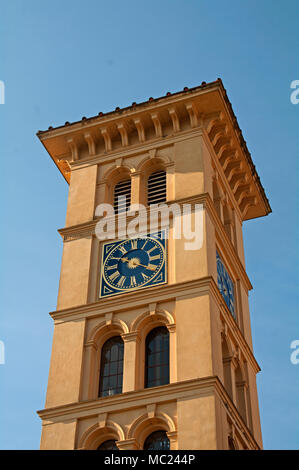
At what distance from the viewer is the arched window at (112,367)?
28953 millimetres

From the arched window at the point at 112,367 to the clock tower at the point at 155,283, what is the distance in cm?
4

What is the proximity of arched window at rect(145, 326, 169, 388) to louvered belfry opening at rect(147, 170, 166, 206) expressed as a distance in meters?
6.33

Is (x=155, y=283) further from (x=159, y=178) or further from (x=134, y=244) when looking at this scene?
(x=159, y=178)

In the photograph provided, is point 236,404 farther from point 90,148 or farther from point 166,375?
point 90,148

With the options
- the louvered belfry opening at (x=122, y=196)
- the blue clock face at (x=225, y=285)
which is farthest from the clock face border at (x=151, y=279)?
the louvered belfry opening at (x=122, y=196)

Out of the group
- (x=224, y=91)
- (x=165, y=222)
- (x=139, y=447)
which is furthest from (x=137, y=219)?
(x=139, y=447)

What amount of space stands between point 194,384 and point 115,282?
229 inches

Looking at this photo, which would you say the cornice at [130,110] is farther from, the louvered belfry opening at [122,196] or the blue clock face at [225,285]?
the blue clock face at [225,285]

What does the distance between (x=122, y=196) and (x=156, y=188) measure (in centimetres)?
143

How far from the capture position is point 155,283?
30.7 meters

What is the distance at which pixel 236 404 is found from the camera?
30.5 metres

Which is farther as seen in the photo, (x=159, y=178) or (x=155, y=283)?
(x=159, y=178)

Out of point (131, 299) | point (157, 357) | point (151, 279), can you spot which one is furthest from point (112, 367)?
point (151, 279)
